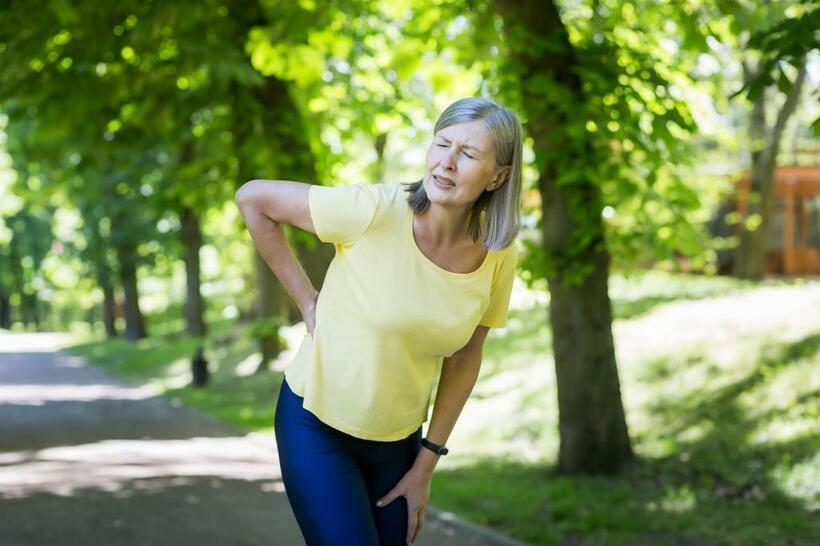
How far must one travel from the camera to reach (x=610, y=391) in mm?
10102

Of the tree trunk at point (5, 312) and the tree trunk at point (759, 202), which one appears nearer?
the tree trunk at point (759, 202)

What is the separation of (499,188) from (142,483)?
7.65 m

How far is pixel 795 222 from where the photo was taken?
34.9 meters

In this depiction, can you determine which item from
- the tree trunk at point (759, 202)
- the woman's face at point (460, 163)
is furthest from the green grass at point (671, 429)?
the tree trunk at point (759, 202)

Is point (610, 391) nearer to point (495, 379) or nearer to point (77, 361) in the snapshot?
point (495, 379)

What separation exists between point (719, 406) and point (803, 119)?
908 inches

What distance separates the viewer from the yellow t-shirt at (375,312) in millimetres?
3602

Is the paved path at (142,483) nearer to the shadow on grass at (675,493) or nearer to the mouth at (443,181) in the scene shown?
the shadow on grass at (675,493)

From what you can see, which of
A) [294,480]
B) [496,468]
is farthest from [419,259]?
[496,468]

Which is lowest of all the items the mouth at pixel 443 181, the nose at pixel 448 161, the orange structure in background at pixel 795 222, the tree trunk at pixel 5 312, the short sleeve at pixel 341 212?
the tree trunk at pixel 5 312

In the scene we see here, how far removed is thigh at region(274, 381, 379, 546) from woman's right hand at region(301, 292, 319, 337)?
244 millimetres

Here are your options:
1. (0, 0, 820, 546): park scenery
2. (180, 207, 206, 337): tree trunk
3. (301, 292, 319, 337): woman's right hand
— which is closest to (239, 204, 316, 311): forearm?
(301, 292, 319, 337): woman's right hand

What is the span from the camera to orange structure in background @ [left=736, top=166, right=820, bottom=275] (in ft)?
110

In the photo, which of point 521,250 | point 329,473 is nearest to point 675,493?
point 521,250
